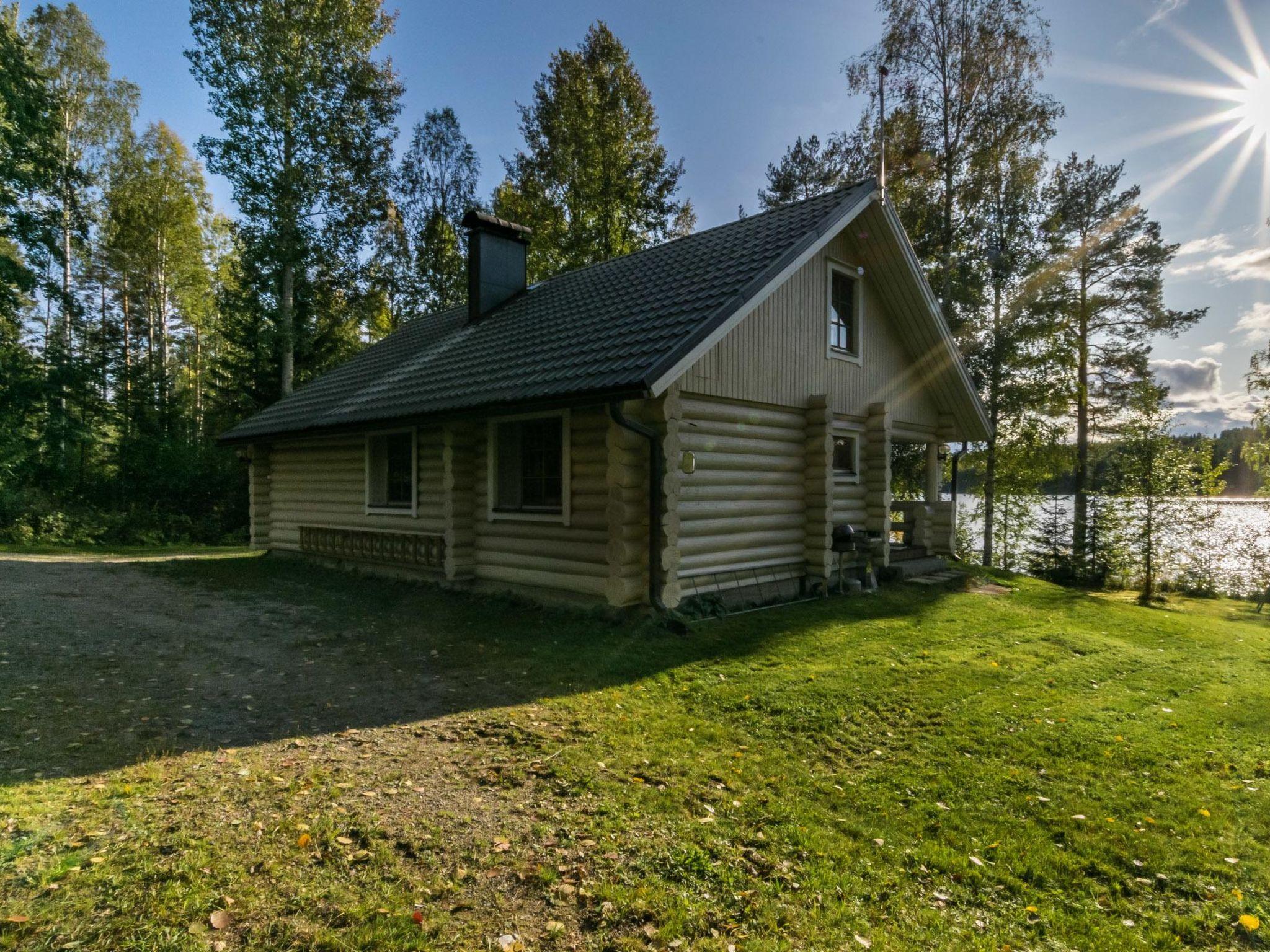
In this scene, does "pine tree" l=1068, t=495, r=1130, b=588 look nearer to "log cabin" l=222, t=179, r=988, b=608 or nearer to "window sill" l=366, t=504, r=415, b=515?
"log cabin" l=222, t=179, r=988, b=608

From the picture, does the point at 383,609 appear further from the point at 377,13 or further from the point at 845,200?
the point at 377,13

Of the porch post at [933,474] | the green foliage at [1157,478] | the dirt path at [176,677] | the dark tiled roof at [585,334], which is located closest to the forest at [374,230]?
the green foliage at [1157,478]

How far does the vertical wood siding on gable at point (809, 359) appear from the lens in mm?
8695

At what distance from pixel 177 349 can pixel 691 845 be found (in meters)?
37.5

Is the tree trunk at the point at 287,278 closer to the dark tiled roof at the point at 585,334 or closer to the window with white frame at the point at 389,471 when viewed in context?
the dark tiled roof at the point at 585,334

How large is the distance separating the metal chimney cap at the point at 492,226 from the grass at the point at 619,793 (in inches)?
363

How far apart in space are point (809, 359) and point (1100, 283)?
15.3 meters

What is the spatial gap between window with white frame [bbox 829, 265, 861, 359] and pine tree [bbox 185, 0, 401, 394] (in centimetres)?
1608

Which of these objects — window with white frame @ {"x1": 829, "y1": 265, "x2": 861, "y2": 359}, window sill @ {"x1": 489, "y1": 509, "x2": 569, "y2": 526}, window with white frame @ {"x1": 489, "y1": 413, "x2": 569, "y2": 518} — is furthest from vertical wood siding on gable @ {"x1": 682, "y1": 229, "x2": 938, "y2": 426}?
window sill @ {"x1": 489, "y1": 509, "x2": 569, "y2": 526}

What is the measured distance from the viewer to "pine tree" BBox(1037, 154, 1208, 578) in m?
18.9

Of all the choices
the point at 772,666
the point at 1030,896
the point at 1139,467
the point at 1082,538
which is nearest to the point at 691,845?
the point at 1030,896

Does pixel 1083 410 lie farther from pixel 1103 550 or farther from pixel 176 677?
pixel 176 677

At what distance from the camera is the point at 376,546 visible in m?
11.0

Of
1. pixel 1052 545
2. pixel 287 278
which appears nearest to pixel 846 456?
pixel 1052 545
